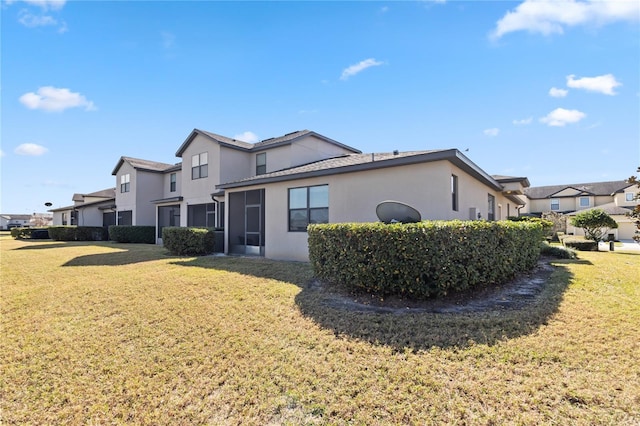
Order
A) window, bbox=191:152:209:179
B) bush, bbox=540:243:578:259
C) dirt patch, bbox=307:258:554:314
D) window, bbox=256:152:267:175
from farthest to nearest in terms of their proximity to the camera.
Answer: window, bbox=191:152:209:179 < window, bbox=256:152:267:175 < bush, bbox=540:243:578:259 < dirt patch, bbox=307:258:554:314

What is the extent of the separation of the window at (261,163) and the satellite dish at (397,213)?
38.8 ft

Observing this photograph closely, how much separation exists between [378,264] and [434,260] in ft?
3.33

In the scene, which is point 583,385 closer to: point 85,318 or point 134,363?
point 134,363

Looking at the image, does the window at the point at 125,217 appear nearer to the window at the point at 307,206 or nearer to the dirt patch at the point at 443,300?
the window at the point at 307,206

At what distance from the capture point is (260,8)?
10695 mm

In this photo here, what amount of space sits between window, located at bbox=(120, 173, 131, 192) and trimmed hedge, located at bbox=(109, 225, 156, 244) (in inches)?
163

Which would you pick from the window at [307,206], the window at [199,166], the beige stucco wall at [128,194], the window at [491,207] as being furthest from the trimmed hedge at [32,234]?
the window at [491,207]

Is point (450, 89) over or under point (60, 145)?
over

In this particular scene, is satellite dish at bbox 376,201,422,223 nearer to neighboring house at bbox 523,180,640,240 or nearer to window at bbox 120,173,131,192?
window at bbox 120,173,131,192

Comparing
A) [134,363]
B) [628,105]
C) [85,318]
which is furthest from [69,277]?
[628,105]

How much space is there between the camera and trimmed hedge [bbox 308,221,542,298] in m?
5.75

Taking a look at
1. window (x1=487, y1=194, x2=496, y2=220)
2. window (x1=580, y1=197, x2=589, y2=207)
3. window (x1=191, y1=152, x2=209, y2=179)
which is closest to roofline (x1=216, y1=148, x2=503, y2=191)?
window (x1=487, y1=194, x2=496, y2=220)

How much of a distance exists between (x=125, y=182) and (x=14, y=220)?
292 feet

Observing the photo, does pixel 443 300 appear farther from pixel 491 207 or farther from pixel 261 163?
pixel 261 163
